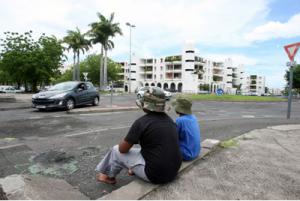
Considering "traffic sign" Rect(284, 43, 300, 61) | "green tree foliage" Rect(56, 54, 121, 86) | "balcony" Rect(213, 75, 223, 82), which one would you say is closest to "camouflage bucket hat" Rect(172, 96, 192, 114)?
"traffic sign" Rect(284, 43, 300, 61)

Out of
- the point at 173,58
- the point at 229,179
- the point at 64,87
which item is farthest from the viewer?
the point at 173,58

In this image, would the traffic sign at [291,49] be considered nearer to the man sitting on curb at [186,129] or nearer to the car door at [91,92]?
the man sitting on curb at [186,129]

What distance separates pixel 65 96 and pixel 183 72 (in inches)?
2569

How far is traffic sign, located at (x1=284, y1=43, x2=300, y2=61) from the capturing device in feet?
30.9

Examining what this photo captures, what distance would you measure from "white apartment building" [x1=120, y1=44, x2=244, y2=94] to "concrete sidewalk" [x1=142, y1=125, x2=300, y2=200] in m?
62.1

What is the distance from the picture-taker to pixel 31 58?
26.9 m

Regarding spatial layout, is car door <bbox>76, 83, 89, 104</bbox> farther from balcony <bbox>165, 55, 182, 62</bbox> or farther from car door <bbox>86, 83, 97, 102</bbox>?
balcony <bbox>165, 55, 182, 62</bbox>

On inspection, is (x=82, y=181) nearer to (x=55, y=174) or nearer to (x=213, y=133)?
(x=55, y=174)

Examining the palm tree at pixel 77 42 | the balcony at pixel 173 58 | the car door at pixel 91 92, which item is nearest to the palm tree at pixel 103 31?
the palm tree at pixel 77 42

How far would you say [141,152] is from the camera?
2920mm

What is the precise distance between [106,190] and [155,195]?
0.78m

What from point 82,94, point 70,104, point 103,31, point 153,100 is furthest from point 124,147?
point 103,31

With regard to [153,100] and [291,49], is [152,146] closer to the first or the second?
[153,100]

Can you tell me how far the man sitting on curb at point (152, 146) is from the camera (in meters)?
2.73
